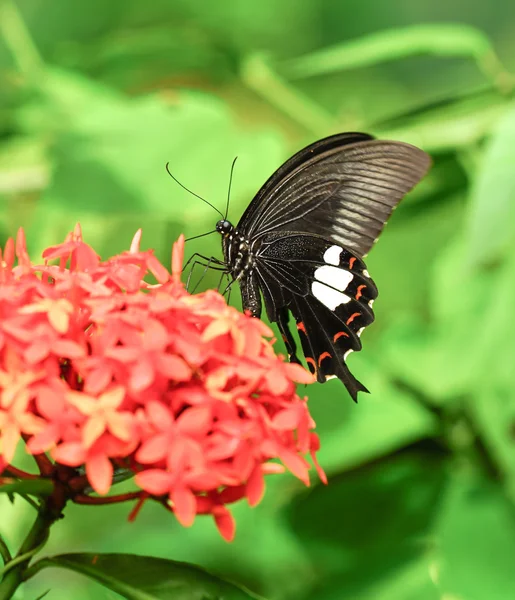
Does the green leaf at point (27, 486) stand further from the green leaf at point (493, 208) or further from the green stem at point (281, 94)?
the green stem at point (281, 94)

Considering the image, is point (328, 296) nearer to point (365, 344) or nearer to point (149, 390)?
point (365, 344)

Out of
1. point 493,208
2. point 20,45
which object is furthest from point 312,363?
point 20,45

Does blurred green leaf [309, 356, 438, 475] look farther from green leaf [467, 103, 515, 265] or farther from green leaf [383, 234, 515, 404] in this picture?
green leaf [467, 103, 515, 265]

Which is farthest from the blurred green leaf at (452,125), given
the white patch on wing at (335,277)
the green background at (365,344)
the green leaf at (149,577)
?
the green leaf at (149,577)

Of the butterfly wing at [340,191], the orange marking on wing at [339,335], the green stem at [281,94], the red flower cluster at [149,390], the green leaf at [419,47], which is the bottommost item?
the red flower cluster at [149,390]

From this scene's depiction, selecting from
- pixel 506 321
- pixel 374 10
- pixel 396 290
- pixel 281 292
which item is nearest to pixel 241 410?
pixel 281 292

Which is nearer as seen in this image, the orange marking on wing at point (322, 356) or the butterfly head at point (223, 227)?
the orange marking on wing at point (322, 356)

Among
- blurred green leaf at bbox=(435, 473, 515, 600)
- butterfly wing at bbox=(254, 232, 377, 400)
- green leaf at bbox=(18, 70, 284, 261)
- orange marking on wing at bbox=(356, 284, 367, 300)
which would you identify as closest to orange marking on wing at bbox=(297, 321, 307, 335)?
butterfly wing at bbox=(254, 232, 377, 400)
